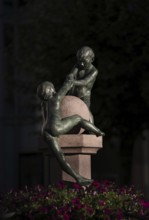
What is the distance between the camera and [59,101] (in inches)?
538

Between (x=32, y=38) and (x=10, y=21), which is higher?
(x=10, y=21)

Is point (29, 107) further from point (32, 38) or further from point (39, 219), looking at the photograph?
point (39, 219)

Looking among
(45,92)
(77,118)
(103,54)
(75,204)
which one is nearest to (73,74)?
(45,92)

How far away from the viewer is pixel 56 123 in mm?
13578

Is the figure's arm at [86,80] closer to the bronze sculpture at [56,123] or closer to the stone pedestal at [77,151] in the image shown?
the bronze sculpture at [56,123]

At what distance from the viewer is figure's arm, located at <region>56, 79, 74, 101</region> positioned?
540 inches

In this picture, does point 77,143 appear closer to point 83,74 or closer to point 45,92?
point 45,92

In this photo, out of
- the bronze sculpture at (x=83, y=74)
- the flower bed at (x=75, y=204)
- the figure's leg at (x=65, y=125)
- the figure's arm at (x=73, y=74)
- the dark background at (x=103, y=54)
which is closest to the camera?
the flower bed at (x=75, y=204)

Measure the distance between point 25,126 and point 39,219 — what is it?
22.1 metres

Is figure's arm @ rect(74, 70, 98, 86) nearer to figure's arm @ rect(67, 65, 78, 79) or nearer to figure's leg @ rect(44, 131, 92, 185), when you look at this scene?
figure's arm @ rect(67, 65, 78, 79)

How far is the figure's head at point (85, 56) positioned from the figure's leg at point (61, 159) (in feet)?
4.80

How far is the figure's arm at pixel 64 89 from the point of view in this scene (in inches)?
540

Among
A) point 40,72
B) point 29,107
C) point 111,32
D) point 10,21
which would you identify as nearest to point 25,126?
point 10,21

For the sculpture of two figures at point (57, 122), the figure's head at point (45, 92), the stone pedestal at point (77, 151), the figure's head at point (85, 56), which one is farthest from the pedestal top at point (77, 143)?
the figure's head at point (85, 56)
